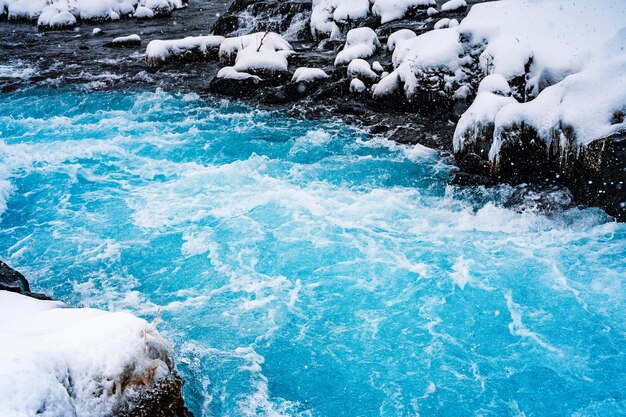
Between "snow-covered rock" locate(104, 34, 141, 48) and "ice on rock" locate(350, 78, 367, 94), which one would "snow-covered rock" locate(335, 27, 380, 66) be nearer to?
"ice on rock" locate(350, 78, 367, 94)

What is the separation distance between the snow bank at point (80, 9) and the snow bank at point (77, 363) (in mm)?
27078

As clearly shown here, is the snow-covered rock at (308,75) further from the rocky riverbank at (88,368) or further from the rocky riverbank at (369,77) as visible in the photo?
the rocky riverbank at (88,368)

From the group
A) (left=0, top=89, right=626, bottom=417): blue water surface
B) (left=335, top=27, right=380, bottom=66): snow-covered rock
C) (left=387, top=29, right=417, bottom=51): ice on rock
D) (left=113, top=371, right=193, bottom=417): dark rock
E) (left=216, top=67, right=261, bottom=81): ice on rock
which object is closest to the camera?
(left=113, top=371, right=193, bottom=417): dark rock

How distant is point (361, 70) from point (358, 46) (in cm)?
198

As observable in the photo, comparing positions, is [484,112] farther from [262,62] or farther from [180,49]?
[180,49]

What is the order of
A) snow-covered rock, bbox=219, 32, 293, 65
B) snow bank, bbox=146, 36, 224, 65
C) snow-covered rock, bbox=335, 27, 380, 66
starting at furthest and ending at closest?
snow bank, bbox=146, 36, 224, 65 < snow-covered rock, bbox=219, 32, 293, 65 < snow-covered rock, bbox=335, 27, 380, 66

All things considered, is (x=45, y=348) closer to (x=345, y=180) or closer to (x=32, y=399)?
(x=32, y=399)

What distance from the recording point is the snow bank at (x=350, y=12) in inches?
818

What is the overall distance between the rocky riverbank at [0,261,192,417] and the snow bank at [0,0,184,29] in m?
27.0

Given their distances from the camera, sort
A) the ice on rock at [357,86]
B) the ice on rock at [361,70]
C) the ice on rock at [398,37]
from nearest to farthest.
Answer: the ice on rock at [357,86] < the ice on rock at [361,70] < the ice on rock at [398,37]

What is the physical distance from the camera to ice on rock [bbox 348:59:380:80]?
15461 millimetres

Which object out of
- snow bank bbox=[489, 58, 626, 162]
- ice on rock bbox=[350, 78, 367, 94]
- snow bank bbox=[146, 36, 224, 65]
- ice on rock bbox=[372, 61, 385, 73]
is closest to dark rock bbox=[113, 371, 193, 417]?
snow bank bbox=[489, 58, 626, 162]

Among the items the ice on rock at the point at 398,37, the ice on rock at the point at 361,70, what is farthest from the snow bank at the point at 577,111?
the ice on rock at the point at 398,37

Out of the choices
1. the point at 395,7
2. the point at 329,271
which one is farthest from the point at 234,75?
the point at 329,271
